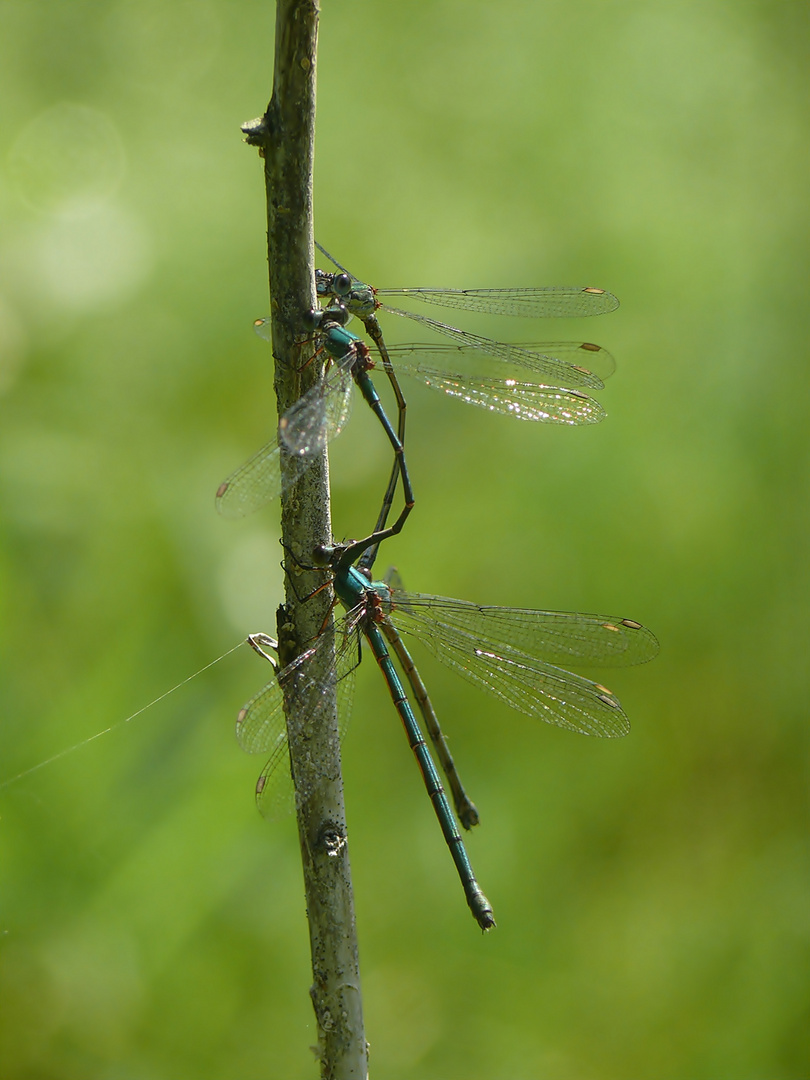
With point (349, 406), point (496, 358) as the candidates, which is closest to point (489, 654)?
point (496, 358)

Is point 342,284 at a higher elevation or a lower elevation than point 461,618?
higher

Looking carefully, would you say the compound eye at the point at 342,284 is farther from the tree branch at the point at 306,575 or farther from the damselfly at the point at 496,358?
the tree branch at the point at 306,575

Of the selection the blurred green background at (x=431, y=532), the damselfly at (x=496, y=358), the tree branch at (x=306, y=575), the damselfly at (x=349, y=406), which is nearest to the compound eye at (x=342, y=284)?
the damselfly at (x=496, y=358)

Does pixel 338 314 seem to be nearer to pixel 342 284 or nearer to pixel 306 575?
pixel 342 284

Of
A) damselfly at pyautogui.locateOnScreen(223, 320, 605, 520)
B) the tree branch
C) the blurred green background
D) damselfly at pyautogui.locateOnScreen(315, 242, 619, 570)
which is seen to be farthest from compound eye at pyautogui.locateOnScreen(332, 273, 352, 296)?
the blurred green background

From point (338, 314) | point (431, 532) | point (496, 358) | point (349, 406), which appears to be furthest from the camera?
point (431, 532)

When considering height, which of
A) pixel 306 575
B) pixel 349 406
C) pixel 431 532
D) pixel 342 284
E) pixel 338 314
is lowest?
pixel 306 575
